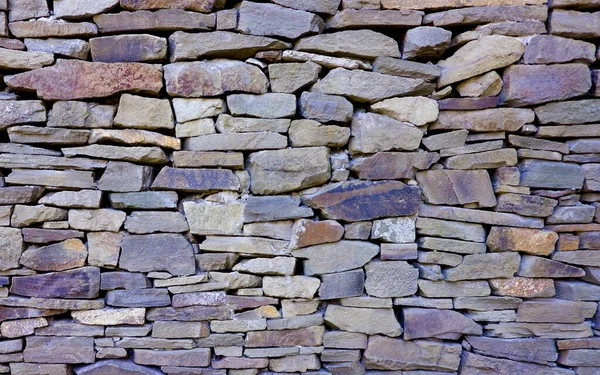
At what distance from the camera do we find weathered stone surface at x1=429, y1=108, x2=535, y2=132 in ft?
6.20

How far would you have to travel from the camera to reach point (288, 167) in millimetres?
1858

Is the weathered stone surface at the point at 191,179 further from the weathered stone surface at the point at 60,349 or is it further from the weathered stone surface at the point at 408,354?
the weathered stone surface at the point at 408,354

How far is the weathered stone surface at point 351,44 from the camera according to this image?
1862 mm

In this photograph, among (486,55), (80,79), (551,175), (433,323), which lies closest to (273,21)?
(80,79)

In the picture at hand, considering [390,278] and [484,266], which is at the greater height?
[484,266]

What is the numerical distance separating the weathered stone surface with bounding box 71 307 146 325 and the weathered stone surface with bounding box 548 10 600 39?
2.64m

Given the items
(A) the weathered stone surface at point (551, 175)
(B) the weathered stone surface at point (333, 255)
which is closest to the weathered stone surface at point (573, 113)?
(A) the weathered stone surface at point (551, 175)

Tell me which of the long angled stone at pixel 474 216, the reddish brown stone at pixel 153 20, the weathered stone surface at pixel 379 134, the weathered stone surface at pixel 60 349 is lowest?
the weathered stone surface at pixel 60 349

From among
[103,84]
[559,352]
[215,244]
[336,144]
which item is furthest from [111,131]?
[559,352]

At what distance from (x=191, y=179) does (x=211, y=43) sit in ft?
2.30

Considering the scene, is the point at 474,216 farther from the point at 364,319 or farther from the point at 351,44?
the point at 351,44

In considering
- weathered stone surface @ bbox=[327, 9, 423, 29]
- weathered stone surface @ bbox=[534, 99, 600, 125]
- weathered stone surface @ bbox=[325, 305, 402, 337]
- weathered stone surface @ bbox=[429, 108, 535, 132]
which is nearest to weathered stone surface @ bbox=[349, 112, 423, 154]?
weathered stone surface @ bbox=[429, 108, 535, 132]

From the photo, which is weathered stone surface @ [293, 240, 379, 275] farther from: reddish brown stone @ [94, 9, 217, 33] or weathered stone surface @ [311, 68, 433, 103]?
reddish brown stone @ [94, 9, 217, 33]

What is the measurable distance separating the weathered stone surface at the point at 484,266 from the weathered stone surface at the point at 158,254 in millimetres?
1408
